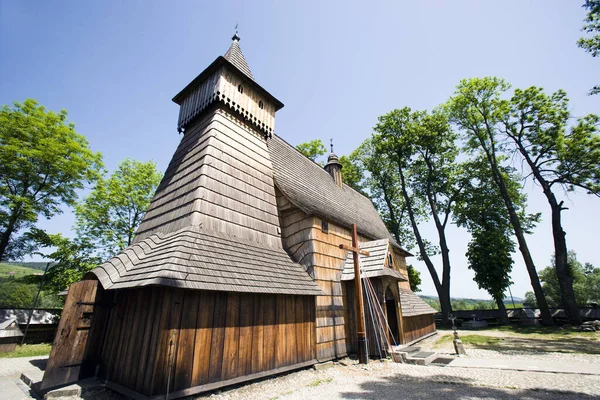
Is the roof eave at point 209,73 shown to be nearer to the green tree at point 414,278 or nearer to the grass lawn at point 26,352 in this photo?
the grass lawn at point 26,352

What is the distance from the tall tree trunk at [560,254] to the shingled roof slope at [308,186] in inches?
583

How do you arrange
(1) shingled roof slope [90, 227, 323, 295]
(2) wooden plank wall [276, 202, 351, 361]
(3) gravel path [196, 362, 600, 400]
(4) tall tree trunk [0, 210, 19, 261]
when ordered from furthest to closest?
(4) tall tree trunk [0, 210, 19, 261]
(2) wooden plank wall [276, 202, 351, 361]
(1) shingled roof slope [90, 227, 323, 295]
(3) gravel path [196, 362, 600, 400]

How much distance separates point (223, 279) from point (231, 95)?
7.77 m

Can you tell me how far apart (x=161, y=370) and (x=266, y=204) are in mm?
6239

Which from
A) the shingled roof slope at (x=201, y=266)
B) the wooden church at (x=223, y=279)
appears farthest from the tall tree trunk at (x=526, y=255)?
the shingled roof slope at (x=201, y=266)

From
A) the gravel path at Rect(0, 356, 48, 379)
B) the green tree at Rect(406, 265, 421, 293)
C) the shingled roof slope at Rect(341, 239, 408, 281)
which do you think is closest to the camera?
the gravel path at Rect(0, 356, 48, 379)

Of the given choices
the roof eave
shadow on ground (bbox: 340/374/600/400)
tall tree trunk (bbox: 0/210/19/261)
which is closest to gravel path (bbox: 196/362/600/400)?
shadow on ground (bbox: 340/374/600/400)

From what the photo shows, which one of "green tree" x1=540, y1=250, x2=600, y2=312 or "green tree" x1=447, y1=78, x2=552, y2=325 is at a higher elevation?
"green tree" x1=447, y1=78, x2=552, y2=325

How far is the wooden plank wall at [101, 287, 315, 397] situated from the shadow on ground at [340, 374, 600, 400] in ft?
8.04

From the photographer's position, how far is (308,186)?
1382cm

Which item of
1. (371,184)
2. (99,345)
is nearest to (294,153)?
(99,345)

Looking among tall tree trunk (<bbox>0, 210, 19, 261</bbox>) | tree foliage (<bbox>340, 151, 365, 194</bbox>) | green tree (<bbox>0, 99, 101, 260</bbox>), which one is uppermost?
tree foliage (<bbox>340, 151, 365, 194</bbox>)

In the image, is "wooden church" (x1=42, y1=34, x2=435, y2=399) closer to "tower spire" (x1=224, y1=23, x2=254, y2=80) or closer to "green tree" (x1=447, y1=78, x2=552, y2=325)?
"tower spire" (x1=224, y1=23, x2=254, y2=80)

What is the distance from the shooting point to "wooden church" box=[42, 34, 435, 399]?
18.7 ft
